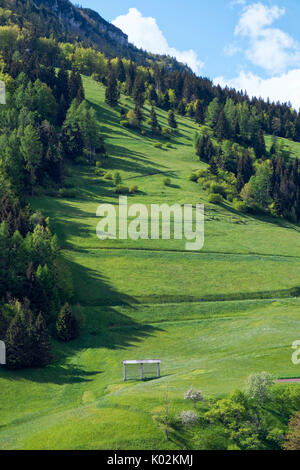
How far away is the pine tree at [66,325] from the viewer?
61.2 metres

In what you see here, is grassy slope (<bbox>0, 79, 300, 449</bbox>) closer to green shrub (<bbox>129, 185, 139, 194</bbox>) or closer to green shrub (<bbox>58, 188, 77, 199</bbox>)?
green shrub (<bbox>129, 185, 139, 194</bbox>)

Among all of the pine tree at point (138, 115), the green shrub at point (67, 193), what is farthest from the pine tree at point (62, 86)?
the green shrub at point (67, 193)

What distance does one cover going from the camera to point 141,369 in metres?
48.6

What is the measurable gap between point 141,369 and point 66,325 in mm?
17225

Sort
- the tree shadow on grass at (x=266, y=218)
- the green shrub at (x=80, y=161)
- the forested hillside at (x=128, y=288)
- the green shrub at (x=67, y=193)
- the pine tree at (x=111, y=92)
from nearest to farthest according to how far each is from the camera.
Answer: the forested hillside at (x=128, y=288) < the green shrub at (x=67, y=193) < the tree shadow on grass at (x=266, y=218) < the green shrub at (x=80, y=161) < the pine tree at (x=111, y=92)

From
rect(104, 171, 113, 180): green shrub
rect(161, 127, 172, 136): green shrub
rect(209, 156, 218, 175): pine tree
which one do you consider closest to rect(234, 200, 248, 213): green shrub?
rect(209, 156, 218, 175): pine tree

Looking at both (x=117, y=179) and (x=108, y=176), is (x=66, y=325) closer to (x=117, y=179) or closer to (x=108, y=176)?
(x=117, y=179)

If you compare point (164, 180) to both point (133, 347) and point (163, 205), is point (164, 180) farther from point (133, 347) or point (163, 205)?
point (133, 347)

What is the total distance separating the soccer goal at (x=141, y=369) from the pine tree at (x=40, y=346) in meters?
10.4

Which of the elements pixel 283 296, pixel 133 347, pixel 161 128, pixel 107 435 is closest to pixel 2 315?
pixel 133 347

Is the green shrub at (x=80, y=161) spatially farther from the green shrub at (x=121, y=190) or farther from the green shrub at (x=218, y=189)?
the green shrub at (x=218, y=189)

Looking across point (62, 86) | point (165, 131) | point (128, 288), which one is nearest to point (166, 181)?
point (165, 131)

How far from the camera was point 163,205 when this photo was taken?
119 metres

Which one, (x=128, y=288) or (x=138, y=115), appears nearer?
(x=128, y=288)
